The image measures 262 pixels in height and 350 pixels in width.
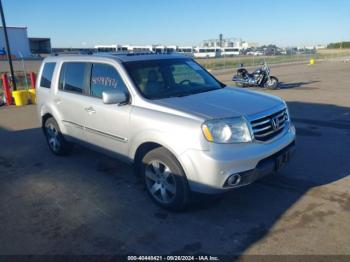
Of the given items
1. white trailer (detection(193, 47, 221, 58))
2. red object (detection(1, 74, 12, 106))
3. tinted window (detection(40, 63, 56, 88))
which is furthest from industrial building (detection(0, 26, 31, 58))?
tinted window (detection(40, 63, 56, 88))

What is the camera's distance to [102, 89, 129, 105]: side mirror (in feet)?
12.8

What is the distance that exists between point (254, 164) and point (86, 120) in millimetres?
2636

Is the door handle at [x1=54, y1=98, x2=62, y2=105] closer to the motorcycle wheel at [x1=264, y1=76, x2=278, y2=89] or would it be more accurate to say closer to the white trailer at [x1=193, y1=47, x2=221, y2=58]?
the motorcycle wheel at [x1=264, y1=76, x2=278, y2=89]

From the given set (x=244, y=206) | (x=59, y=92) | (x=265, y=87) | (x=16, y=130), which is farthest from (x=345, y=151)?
(x=265, y=87)

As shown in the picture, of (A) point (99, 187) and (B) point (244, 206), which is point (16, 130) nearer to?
(A) point (99, 187)

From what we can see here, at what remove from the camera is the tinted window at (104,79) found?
432 cm

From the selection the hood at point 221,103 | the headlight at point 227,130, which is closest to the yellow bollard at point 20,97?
the hood at point 221,103

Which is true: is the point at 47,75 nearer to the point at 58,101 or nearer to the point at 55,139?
the point at 58,101

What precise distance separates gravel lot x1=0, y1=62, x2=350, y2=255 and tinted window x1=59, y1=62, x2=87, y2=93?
1.35 m

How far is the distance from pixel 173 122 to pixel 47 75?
351cm

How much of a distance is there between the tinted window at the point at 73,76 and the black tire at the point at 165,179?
72.7 inches

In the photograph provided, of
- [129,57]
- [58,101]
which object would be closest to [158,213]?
[129,57]

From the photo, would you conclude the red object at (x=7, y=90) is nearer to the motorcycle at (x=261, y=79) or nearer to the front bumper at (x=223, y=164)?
the motorcycle at (x=261, y=79)

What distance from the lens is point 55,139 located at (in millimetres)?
5992
